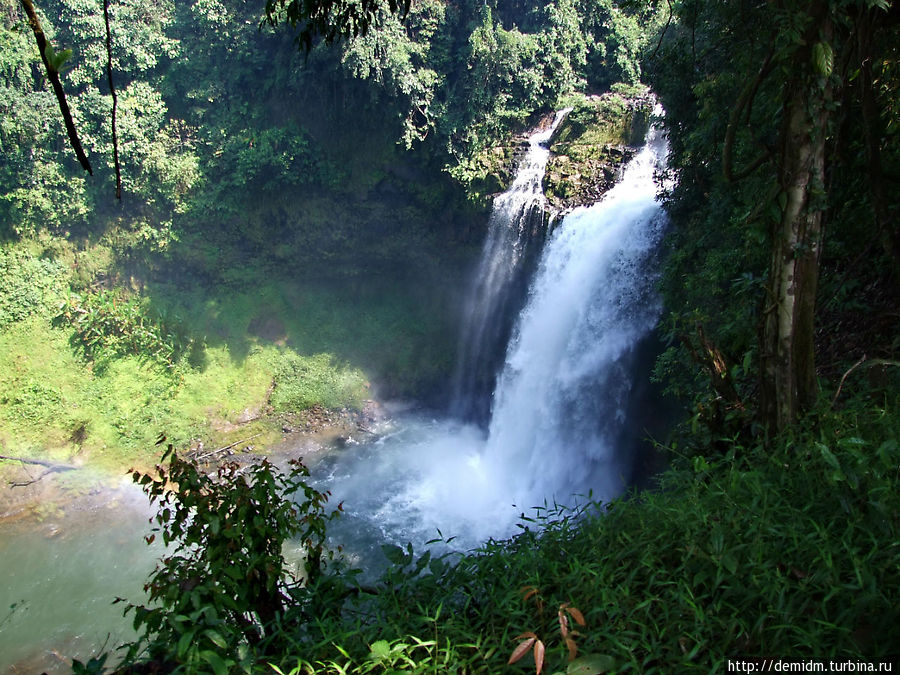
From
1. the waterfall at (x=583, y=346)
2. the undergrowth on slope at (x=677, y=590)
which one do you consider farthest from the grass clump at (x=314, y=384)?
the undergrowth on slope at (x=677, y=590)

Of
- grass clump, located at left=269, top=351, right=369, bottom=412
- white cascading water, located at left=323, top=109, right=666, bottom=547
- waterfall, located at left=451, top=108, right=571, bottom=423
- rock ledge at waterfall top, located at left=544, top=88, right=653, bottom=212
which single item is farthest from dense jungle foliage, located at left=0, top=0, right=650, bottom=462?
white cascading water, located at left=323, top=109, right=666, bottom=547

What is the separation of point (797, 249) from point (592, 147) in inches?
364

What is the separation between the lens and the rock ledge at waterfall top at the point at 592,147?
1095 centimetres

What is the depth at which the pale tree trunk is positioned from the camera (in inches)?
113

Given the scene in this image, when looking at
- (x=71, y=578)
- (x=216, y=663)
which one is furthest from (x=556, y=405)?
(x=71, y=578)

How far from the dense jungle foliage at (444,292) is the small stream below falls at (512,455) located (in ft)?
4.61

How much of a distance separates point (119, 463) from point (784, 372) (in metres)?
12.4

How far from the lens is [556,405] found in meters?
9.95

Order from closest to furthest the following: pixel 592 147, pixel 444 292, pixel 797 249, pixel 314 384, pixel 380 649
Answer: pixel 380 649 → pixel 797 249 → pixel 592 147 → pixel 314 384 → pixel 444 292

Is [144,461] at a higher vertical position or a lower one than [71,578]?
higher

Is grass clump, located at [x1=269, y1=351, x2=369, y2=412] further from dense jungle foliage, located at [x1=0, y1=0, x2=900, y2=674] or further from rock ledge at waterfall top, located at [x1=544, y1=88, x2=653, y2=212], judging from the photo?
rock ledge at waterfall top, located at [x1=544, y1=88, x2=653, y2=212]

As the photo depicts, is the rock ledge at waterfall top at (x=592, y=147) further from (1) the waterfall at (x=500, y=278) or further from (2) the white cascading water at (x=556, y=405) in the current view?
(2) the white cascading water at (x=556, y=405)

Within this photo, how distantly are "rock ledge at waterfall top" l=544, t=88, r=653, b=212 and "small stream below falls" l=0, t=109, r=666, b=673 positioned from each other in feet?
1.26

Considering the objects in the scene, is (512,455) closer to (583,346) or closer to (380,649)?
(583,346)
